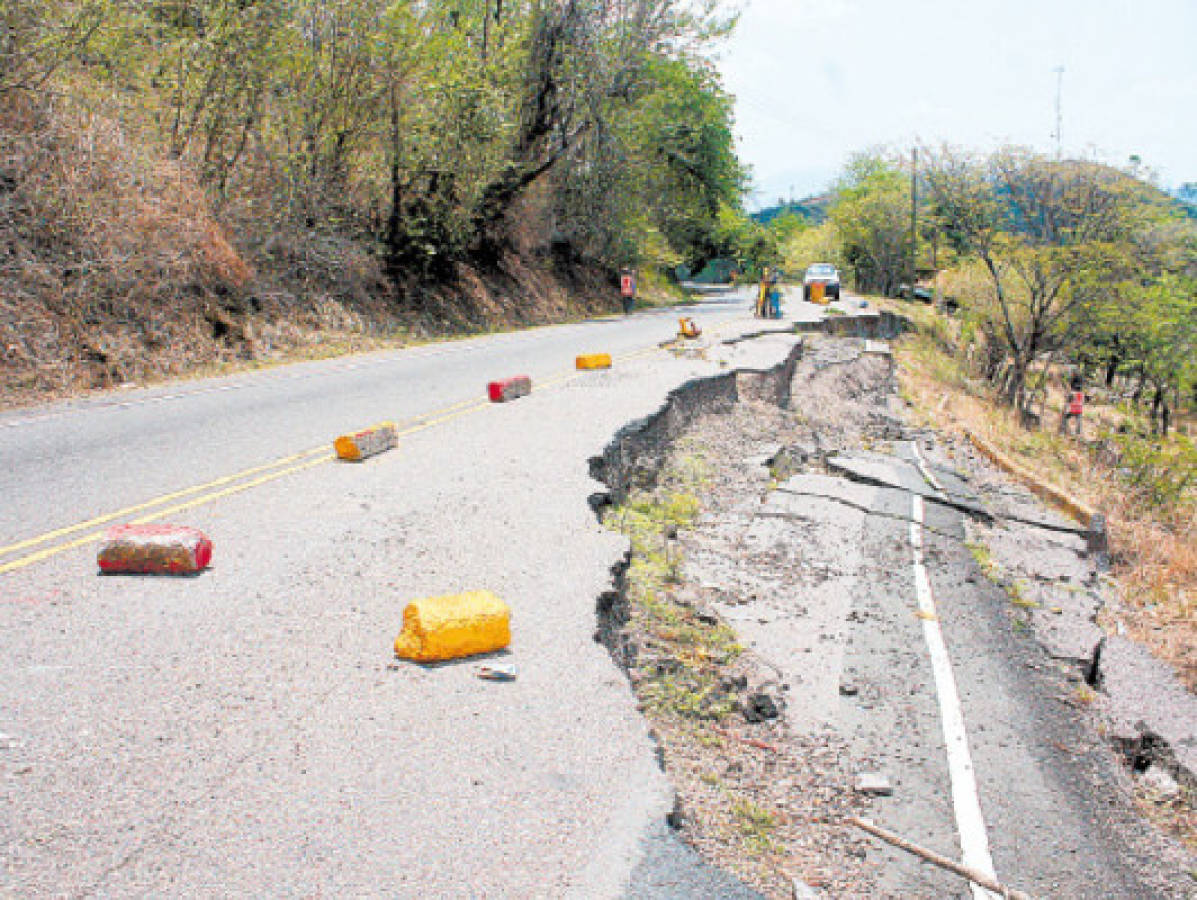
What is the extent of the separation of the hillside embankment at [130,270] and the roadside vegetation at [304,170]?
0.04 m

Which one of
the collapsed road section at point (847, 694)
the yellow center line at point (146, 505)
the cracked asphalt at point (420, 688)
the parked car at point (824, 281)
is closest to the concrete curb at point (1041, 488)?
the collapsed road section at point (847, 694)

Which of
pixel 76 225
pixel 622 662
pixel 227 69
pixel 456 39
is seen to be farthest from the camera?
pixel 456 39

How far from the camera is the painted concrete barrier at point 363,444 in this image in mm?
6926

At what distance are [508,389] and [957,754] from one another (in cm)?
640

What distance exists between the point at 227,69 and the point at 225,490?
11.4 metres

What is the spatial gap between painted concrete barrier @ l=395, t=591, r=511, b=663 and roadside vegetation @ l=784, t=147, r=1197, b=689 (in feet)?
20.2

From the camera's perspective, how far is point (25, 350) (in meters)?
10.1

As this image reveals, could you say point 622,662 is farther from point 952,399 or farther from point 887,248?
point 887,248

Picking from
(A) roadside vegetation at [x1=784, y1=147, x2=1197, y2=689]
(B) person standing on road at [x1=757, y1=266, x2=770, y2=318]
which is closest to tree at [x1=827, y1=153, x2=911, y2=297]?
(A) roadside vegetation at [x1=784, y1=147, x2=1197, y2=689]

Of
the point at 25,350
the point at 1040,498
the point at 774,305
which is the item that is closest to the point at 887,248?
the point at 774,305

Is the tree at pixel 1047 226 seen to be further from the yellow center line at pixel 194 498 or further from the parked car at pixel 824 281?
the yellow center line at pixel 194 498

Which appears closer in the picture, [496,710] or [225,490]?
[496,710]

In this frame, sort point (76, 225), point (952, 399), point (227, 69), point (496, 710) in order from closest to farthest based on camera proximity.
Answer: point (496, 710), point (76, 225), point (227, 69), point (952, 399)

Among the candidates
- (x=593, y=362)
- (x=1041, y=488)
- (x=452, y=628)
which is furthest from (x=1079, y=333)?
(x=452, y=628)
